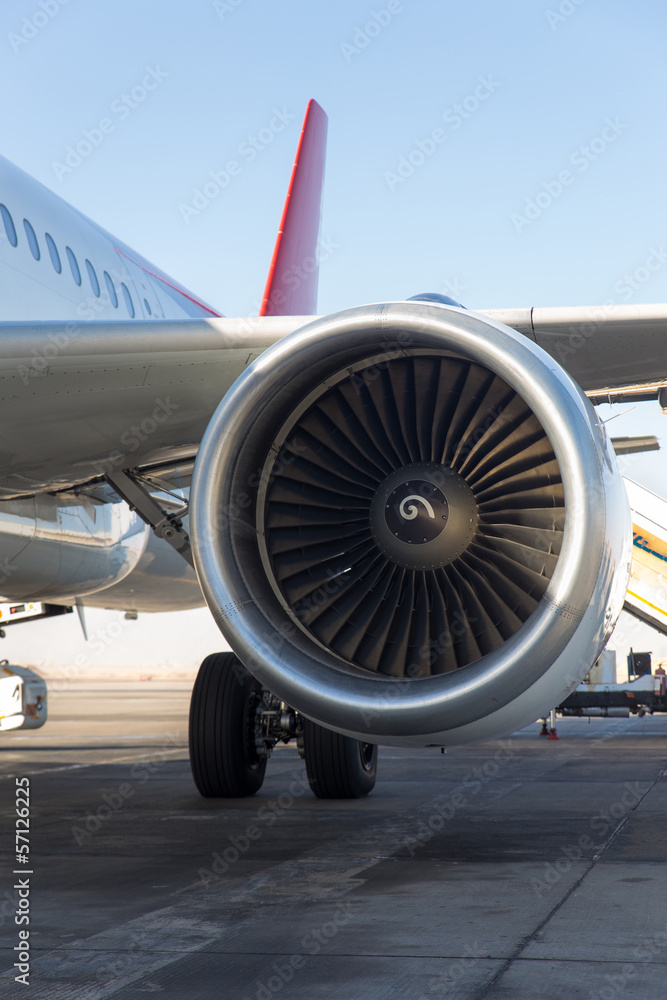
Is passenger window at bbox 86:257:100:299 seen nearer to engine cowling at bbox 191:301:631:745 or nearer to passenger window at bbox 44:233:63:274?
passenger window at bbox 44:233:63:274

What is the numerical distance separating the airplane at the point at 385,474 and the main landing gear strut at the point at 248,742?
2647mm

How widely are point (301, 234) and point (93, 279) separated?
644 cm

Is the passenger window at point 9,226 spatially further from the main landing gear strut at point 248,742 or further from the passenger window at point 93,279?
the main landing gear strut at point 248,742

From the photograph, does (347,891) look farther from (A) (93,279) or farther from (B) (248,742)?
(A) (93,279)

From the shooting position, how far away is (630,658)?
16906mm

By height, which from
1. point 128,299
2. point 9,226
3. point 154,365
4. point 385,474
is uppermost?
point 128,299

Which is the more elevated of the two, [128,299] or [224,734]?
[128,299]

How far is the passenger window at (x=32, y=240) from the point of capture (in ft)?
21.1

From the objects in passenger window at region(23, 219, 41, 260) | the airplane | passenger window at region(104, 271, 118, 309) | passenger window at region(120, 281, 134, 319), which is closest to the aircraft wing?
the airplane

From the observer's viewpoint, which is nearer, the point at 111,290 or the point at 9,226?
the point at 9,226

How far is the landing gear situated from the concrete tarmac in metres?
0.16

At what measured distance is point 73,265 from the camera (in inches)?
278

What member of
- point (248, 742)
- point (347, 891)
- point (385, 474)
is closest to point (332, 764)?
point (248, 742)

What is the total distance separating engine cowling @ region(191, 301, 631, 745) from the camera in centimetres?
378
